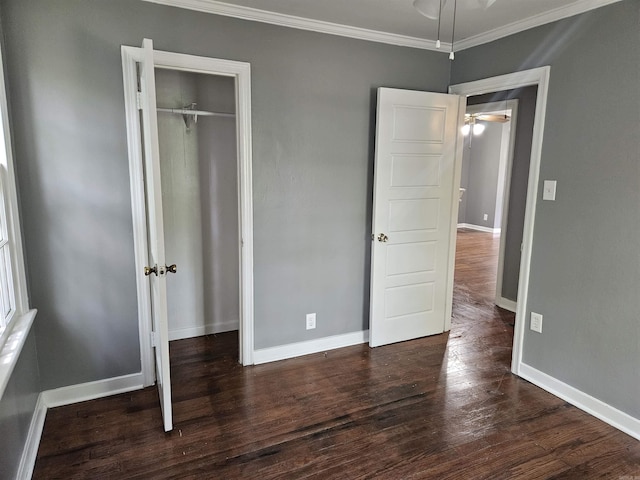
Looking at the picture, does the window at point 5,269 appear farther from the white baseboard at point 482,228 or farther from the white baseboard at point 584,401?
the white baseboard at point 482,228

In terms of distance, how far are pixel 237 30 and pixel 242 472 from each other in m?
2.57

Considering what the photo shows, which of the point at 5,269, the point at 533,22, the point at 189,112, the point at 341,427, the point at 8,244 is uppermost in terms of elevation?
the point at 533,22

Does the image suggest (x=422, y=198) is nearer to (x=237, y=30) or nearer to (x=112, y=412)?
(x=237, y=30)

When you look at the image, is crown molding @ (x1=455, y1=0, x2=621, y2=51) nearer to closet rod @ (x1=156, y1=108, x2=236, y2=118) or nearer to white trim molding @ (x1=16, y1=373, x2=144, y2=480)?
closet rod @ (x1=156, y1=108, x2=236, y2=118)

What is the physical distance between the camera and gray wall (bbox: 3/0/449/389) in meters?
2.32

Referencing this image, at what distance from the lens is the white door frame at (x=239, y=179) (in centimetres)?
248

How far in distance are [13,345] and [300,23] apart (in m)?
2.50

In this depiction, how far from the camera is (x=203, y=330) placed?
372 centimetres

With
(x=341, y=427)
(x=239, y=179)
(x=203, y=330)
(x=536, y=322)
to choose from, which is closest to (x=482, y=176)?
(x=536, y=322)

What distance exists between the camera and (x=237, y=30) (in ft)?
8.89

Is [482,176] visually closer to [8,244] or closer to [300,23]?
[300,23]

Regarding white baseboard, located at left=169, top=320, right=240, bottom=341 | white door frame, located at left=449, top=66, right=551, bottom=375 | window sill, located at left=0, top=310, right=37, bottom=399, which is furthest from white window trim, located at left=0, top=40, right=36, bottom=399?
white door frame, located at left=449, top=66, right=551, bottom=375

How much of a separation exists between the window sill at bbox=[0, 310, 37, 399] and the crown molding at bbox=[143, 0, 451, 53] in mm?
1911

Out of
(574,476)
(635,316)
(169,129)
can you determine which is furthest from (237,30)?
(574,476)
